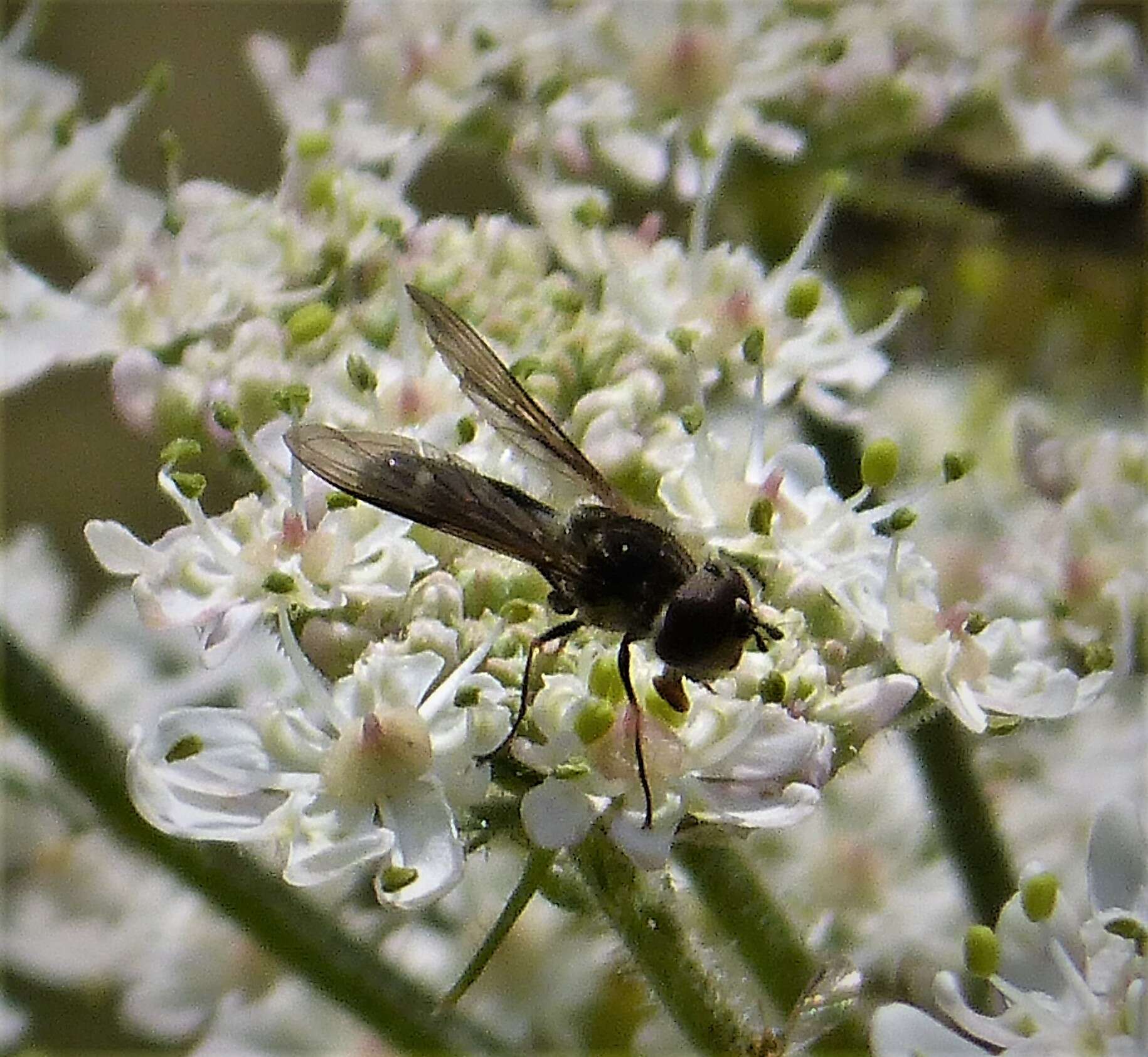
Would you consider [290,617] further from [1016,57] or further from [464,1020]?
[1016,57]

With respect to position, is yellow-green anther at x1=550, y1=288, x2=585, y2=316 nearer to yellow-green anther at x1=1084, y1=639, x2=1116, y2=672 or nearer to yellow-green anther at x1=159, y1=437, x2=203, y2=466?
yellow-green anther at x1=159, y1=437, x2=203, y2=466

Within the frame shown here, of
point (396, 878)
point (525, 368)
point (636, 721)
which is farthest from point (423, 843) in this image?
point (525, 368)

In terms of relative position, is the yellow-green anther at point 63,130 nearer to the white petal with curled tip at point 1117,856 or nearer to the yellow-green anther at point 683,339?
the yellow-green anther at point 683,339

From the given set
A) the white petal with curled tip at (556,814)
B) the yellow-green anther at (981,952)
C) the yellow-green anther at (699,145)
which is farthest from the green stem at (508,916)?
the yellow-green anther at (699,145)

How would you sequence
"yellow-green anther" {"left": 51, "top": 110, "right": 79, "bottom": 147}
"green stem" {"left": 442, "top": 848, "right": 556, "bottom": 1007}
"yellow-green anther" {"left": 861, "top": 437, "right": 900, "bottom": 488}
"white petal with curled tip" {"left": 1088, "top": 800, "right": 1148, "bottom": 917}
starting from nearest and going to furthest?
"green stem" {"left": 442, "top": 848, "right": 556, "bottom": 1007} → "white petal with curled tip" {"left": 1088, "top": 800, "right": 1148, "bottom": 917} → "yellow-green anther" {"left": 861, "top": 437, "right": 900, "bottom": 488} → "yellow-green anther" {"left": 51, "top": 110, "right": 79, "bottom": 147}

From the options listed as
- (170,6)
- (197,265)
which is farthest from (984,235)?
(170,6)

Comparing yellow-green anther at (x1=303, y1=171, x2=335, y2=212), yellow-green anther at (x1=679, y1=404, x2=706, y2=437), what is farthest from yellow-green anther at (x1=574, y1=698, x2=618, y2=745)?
yellow-green anther at (x1=303, y1=171, x2=335, y2=212)
